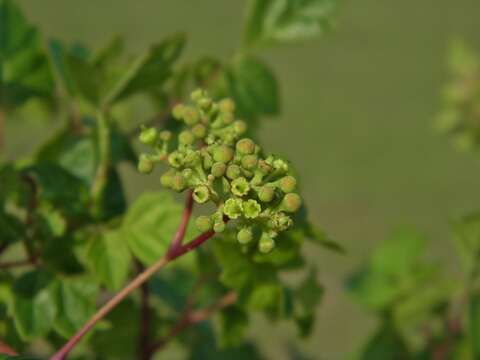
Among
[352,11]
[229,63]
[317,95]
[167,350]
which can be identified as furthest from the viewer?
[352,11]

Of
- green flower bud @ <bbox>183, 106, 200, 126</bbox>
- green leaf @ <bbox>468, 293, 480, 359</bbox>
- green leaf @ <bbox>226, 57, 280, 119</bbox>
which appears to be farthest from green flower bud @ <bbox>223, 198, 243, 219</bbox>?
green leaf @ <bbox>468, 293, 480, 359</bbox>

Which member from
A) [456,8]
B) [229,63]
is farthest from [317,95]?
[229,63]

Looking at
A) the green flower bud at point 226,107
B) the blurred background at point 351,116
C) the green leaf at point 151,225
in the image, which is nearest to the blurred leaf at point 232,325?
the green leaf at point 151,225

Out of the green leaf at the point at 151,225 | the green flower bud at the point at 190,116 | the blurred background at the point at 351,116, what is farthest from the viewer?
the blurred background at the point at 351,116

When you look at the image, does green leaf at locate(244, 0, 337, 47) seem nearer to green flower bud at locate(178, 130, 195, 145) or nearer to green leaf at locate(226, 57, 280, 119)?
green leaf at locate(226, 57, 280, 119)

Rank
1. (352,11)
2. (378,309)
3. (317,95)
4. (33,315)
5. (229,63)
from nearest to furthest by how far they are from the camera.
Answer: (33,315)
(229,63)
(378,309)
(317,95)
(352,11)

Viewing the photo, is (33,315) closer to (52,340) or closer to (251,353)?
(52,340)

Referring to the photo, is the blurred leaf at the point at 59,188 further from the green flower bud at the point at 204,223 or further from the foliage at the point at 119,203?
the green flower bud at the point at 204,223

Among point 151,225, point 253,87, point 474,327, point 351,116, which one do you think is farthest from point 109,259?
point 351,116
